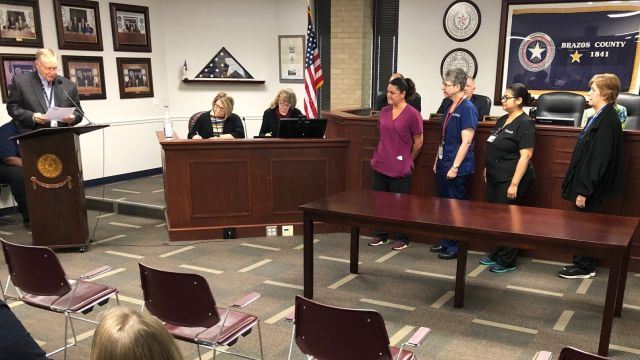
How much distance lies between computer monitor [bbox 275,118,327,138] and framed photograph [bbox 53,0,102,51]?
141 inches

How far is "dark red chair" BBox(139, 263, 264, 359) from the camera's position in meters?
2.57

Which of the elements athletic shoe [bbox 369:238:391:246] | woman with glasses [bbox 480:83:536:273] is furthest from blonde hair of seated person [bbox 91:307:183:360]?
athletic shoe [bbox 369:238:391:246]

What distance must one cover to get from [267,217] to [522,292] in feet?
8.49

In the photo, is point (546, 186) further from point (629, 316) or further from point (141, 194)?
point (141, 194)

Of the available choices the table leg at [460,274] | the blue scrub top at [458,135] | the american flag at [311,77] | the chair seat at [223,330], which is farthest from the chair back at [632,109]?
the chair seat at [223,330]

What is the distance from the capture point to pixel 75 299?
3.05 m

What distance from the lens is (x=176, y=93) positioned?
8.58 metres

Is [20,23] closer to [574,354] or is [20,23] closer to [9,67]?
[9,67]

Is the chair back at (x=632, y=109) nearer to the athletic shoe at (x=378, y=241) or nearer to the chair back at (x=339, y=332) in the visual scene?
the athletic shoe at (x=378, y=241)

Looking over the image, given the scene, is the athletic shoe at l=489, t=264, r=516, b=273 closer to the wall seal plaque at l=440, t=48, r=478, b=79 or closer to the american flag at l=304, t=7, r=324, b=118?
the american flag at l=304, t=7, r=324, b=118

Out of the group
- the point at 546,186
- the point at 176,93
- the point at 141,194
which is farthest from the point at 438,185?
the point at 176,93

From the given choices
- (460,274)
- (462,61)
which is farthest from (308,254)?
(462,61)

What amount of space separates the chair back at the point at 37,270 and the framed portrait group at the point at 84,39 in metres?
4.12

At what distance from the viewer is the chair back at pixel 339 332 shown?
2.19 meters
